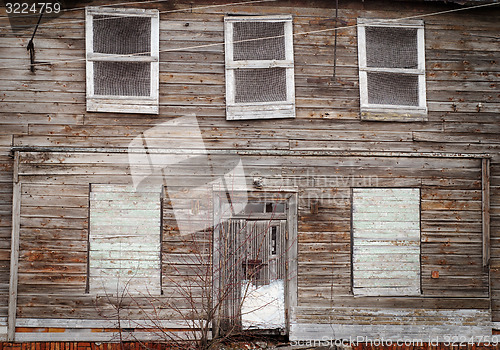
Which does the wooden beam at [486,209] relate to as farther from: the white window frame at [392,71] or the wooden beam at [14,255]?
the wooden beam at [14,255]

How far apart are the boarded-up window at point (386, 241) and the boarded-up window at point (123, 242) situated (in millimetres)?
3599

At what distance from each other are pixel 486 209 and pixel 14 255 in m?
8.33

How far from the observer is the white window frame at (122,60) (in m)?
7.30

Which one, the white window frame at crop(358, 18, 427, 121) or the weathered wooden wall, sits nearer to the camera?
the weathered wooden wall

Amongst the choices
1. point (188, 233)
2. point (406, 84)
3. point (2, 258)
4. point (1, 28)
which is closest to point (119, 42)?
point (1, 28)

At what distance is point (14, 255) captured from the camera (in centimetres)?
707

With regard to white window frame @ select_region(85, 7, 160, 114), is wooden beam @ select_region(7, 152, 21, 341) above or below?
below

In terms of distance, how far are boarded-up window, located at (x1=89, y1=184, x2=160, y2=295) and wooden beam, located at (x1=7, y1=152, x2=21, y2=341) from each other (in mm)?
1214

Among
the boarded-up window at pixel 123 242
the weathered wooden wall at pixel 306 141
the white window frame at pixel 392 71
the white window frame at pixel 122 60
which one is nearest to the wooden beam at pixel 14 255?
the weathered wooden wall at pixel 306 141

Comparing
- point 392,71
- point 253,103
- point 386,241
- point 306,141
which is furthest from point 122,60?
point 386,241

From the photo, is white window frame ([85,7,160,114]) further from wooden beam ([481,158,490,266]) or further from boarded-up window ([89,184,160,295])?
wooden beam ([481,158,490,266])

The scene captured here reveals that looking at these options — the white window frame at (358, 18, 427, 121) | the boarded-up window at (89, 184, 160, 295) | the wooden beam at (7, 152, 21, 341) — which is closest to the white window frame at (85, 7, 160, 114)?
the boarded-up window at (89, 184, 160, 295)

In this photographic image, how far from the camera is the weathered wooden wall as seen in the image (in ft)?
23.6

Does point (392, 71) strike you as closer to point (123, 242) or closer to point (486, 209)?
point (486, 209)
